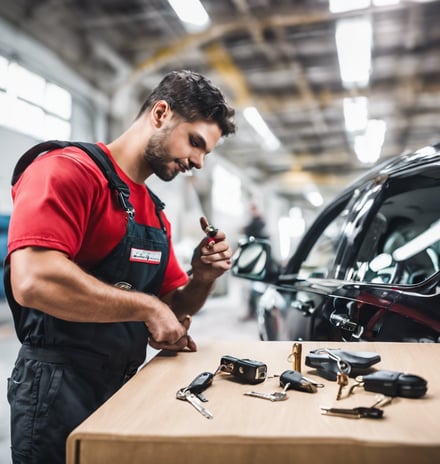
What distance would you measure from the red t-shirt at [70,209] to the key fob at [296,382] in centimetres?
58

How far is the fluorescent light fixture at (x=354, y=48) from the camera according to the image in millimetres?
5824

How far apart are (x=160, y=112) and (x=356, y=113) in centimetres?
889

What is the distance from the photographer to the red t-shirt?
3.59ft

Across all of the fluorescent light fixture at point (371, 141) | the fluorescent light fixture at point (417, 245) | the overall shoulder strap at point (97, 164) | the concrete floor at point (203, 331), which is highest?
the fluorescent light fixture at point (371, 141)

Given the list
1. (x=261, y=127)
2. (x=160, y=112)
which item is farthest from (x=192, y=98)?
(x=261, y=127)

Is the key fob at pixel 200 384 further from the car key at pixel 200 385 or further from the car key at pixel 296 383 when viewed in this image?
the car key at pixel 296 383

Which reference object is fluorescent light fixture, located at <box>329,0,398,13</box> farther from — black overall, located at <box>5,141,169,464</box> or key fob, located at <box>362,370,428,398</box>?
key fob, located at <box>362,370,428,398</box>

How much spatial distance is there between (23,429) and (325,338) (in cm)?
92

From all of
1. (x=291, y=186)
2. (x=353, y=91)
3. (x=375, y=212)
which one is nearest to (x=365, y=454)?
(x=375, y=212)

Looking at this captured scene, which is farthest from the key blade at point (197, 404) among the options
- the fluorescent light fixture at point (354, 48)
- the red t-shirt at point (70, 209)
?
the fluorescent light fixture at point (354, 48)

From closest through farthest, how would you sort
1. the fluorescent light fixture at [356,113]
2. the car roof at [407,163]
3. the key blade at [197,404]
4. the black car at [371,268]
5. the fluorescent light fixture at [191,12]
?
1. the key blade at [197,404]
2. the black car at [371,268]
3. the car roof at [407,163]
4. the fluorescent light fixture at [191,12]
5. the fluorescent light fixture at [356,113]

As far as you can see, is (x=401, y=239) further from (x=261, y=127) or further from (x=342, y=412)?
(x=261, y=127)

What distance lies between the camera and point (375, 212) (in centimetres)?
177

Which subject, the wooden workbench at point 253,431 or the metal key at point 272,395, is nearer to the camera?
the wooden workbench at point 253,431
